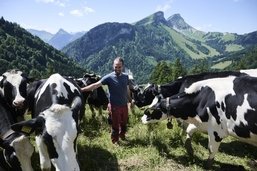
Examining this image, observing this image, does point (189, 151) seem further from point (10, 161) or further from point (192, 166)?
point (10, 161)

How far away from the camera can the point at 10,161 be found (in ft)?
22.6

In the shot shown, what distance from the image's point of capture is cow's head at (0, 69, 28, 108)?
371 inches

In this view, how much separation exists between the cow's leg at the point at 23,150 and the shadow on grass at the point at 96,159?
8.28 ft

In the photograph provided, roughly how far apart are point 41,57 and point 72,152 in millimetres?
191837

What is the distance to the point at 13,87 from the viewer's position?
31.3 ft

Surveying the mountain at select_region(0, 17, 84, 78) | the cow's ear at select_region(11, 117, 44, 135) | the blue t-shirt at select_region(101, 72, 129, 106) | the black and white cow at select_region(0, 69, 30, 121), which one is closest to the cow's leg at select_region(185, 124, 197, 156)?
the blue t-shirt at select_region(101, 72, 129, 106)

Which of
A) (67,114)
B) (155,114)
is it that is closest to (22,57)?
(155,114)

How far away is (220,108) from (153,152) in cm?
265

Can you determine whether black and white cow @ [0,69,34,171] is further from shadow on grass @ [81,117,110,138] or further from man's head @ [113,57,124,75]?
shadow on grass @ [81,117,110,138]

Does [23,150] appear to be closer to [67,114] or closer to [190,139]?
[67,114]

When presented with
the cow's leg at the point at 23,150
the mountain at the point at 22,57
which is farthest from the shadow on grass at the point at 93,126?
the mountain at the point at 22,57

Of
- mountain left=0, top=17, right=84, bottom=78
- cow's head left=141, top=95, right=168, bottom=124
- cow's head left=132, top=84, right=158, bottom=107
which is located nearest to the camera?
cow's head left=141, top=95, right=168, bottom=124

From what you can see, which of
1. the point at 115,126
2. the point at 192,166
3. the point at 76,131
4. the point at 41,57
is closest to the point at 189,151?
the point at 192,166

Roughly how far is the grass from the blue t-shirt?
4.86 ft
